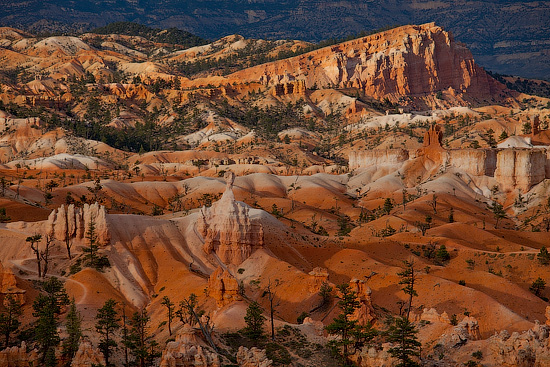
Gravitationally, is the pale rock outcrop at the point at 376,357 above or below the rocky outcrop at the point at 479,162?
above

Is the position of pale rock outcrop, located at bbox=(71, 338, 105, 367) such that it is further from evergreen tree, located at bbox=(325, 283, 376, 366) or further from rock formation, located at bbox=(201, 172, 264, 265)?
rock formation, located at bbox=(201, 172, 264, 265)

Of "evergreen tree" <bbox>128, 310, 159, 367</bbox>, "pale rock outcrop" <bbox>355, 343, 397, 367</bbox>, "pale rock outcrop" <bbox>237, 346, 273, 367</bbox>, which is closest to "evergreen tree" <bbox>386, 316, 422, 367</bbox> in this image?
"pale rock outcrop" <bbox>355, 343, 397, 367</bbox>

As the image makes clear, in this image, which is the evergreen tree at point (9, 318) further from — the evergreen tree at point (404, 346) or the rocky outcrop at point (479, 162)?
the rocky outcrop at point (479, 162)

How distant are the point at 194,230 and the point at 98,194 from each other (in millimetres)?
48695

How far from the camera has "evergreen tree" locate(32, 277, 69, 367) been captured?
57.2m

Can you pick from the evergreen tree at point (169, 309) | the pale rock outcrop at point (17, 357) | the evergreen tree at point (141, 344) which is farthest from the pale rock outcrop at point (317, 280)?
the pale rock outcrop at point (17, 357)

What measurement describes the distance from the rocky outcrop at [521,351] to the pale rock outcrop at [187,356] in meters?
20.4

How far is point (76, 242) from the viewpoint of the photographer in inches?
3415

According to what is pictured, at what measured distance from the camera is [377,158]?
180500mm

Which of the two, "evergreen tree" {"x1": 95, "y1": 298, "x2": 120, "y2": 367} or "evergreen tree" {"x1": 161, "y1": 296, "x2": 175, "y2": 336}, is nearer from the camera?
"evergreen tree" {"x1": 95, "y1": 298, "x2": 120, "y2": 367}

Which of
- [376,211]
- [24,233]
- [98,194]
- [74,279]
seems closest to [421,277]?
[74,279]

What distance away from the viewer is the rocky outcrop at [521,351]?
184ft

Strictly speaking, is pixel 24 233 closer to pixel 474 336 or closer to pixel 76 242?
pixel 76 242

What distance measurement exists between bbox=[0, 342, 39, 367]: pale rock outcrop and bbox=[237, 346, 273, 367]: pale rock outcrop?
14804 mm
